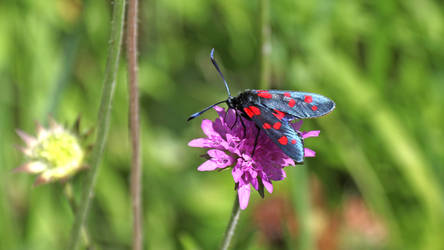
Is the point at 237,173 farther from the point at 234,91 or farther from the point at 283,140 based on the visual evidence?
the point at 234,91

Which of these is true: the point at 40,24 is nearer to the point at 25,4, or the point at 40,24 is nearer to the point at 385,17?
the point at 25,4

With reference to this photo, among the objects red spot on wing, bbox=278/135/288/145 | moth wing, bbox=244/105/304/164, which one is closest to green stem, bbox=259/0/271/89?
moth wing, bbox=244/105/304/164

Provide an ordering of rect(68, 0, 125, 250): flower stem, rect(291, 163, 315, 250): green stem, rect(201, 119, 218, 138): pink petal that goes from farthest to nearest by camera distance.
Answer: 1. rect(291, 163, 315, 250): green stem
2. rect(201, 119, 218, 138): pink petal
3. rect(68, 0, 125, 250): flower stem

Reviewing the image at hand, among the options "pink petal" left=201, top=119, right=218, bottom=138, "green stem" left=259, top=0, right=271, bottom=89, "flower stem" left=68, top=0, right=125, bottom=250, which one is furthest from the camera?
"green stem" left=259, top=0, right=271, bottom=89

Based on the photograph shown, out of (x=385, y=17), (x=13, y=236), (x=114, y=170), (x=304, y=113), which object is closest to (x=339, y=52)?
(x=385, y=17)

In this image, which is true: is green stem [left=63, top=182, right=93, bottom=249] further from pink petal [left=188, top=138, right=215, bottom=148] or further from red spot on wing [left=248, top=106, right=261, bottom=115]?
red spot on wing [left=248, top=106, right=261, bottom=115]

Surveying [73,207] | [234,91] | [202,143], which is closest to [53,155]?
[73,207]
